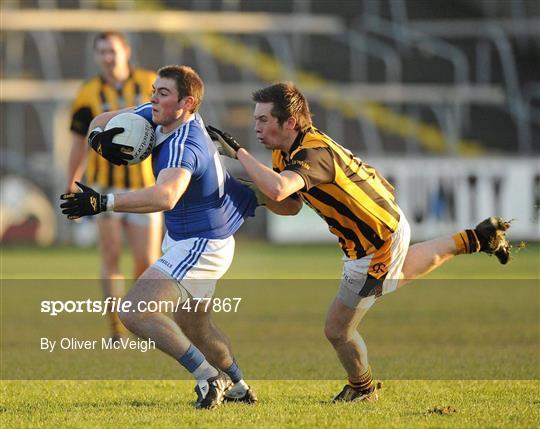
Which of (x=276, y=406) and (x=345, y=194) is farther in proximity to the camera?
(x=345, y=194)

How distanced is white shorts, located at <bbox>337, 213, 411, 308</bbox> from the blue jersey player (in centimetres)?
67

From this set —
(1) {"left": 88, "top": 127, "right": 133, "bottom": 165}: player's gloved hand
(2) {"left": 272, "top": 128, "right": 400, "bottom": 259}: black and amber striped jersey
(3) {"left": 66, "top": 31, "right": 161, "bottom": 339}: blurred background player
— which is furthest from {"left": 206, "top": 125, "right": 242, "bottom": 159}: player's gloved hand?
(3) {"left": 66, "top": 31, "right": 161, "bottom": 339}: blurred background player

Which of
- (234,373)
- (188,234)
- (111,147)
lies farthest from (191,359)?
(111,147)

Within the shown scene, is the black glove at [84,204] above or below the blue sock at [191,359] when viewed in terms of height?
above

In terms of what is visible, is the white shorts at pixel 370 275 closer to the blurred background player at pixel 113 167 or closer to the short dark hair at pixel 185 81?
the short dark hair at pixel 185 81

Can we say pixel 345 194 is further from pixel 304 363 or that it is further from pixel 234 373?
pixel 304 363

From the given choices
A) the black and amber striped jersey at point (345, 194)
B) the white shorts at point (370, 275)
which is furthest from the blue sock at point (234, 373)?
the black and amber striped jersey at point (345, 194)

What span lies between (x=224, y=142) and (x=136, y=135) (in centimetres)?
46

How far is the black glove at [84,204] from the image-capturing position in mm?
5699

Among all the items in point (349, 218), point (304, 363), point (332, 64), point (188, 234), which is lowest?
point (332, 64)

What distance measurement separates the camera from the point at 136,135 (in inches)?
247

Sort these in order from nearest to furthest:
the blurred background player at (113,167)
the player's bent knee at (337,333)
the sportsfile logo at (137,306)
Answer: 1. the sportsfile logo at (137,306)
2. the player's bent knee at (337,333)
3. the blurred background player at (113,167)

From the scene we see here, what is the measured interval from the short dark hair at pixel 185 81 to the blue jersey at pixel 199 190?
15 cm

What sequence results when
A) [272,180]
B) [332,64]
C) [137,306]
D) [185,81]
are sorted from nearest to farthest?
[272,180], [137,306], [185,81], [332,64]
